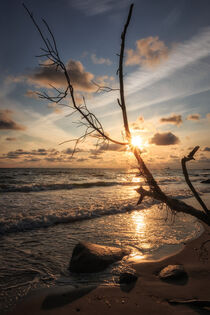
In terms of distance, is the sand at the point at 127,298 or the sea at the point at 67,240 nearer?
the sand at the point at 127,298

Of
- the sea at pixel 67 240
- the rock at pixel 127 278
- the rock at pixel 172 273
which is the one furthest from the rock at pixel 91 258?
the rock at pixel 172 273

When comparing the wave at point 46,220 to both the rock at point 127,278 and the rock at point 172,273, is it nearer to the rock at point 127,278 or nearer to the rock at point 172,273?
the rock at point 127,278

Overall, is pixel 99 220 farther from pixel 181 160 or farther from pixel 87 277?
pixel 181 160

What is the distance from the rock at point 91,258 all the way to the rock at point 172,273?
118 centimetres

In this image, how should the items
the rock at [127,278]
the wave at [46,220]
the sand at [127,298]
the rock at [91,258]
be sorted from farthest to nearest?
1. the wave at [46,220]
2. the rock at [91,258]
3. the rock at [127,278]
4. the sand at [127,298]

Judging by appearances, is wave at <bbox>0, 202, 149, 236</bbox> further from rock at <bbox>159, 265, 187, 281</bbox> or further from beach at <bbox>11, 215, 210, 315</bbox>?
rock at <bbox>159, 265, 187, 281</bbox>

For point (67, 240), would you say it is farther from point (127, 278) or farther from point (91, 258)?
point (127, 278)

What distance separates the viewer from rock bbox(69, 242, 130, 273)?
4.27 m

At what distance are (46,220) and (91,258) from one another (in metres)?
4.55

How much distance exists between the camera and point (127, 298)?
3.29 meters

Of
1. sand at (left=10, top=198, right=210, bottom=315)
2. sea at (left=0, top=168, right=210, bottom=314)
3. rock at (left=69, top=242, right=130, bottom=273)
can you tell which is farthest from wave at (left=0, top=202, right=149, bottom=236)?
sand at (left=10, top=198, right=210, bottom=315)

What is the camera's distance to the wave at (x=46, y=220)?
7.41 meters

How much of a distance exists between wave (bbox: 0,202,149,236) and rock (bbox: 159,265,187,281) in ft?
17.4

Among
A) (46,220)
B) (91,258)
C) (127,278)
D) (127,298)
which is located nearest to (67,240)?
(91,258)
